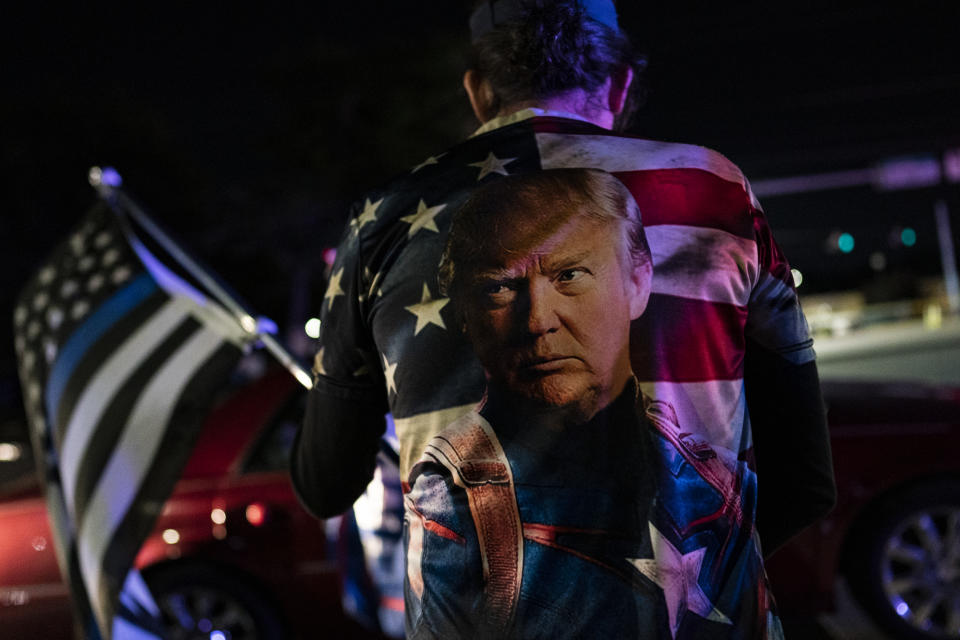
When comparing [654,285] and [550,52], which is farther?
[550,52]

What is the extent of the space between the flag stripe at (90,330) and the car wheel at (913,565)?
3246mm

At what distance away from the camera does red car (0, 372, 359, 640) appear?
172 inches

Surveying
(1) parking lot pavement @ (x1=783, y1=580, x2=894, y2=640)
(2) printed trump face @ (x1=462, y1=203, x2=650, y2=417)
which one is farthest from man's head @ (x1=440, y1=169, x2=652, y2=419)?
(1) parking lot pavement @ (x1=783, y1=580, x2=894, y2=640)

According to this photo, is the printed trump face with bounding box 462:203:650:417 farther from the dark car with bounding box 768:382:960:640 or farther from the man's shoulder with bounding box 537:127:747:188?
the dark car with bounding box 768:382:960:640

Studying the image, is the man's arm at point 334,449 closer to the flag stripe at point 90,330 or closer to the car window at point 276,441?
the flag stripe at point 90,330

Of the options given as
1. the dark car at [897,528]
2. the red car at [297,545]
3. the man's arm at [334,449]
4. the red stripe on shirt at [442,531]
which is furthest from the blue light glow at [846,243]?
Answer: the red stripe on shirt at [442,531]

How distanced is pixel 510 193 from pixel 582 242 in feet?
0.44

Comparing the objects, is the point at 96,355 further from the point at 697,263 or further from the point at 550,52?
the point at 697,263

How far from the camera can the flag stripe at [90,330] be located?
2652mm

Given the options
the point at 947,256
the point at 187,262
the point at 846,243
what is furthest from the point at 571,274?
the point at 947,256

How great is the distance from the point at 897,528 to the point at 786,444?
3.08 metres

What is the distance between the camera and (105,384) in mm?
2678

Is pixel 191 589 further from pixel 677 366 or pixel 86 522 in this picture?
pixel 677 366

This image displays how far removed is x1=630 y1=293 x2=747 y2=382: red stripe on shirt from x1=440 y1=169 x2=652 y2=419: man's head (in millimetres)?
20
